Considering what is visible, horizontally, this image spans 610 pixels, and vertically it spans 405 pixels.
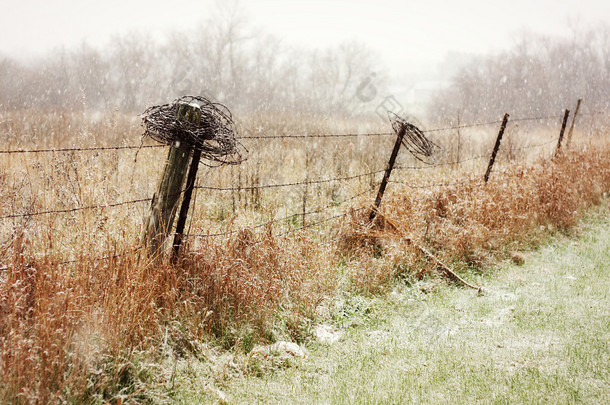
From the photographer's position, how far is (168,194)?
10.8 ft

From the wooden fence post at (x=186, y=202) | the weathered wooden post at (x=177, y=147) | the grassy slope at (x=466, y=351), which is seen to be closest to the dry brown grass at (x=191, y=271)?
the wooden fence post at (x=186, y=202)

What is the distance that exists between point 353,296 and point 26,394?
2.87 metres

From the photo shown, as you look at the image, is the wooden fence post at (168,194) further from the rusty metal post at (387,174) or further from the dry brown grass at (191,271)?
the rusty metal post at (387,174)

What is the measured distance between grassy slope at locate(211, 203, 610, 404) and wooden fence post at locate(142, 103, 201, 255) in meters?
1.27

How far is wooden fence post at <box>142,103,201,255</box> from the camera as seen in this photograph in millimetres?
3238

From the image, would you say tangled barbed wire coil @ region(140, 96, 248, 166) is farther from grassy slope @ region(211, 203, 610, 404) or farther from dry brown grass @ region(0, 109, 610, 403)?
grassy slope @ region(211, 203, 610, 404)

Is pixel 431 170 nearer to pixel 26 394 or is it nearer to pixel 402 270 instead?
pixel 402 270

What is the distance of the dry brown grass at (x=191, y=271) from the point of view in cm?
253

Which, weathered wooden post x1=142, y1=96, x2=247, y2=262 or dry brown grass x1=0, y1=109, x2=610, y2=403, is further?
weathered wooden post x1=142, y1=96, x2=247, y2=262

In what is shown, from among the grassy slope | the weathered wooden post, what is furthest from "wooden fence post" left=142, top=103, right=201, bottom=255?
the grassy slope

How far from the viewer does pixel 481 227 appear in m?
5.58

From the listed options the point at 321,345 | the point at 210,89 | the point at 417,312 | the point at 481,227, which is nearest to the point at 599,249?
the point at 481,227

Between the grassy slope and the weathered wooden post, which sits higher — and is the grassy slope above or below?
below

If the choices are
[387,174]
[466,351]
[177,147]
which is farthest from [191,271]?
[387,174]
